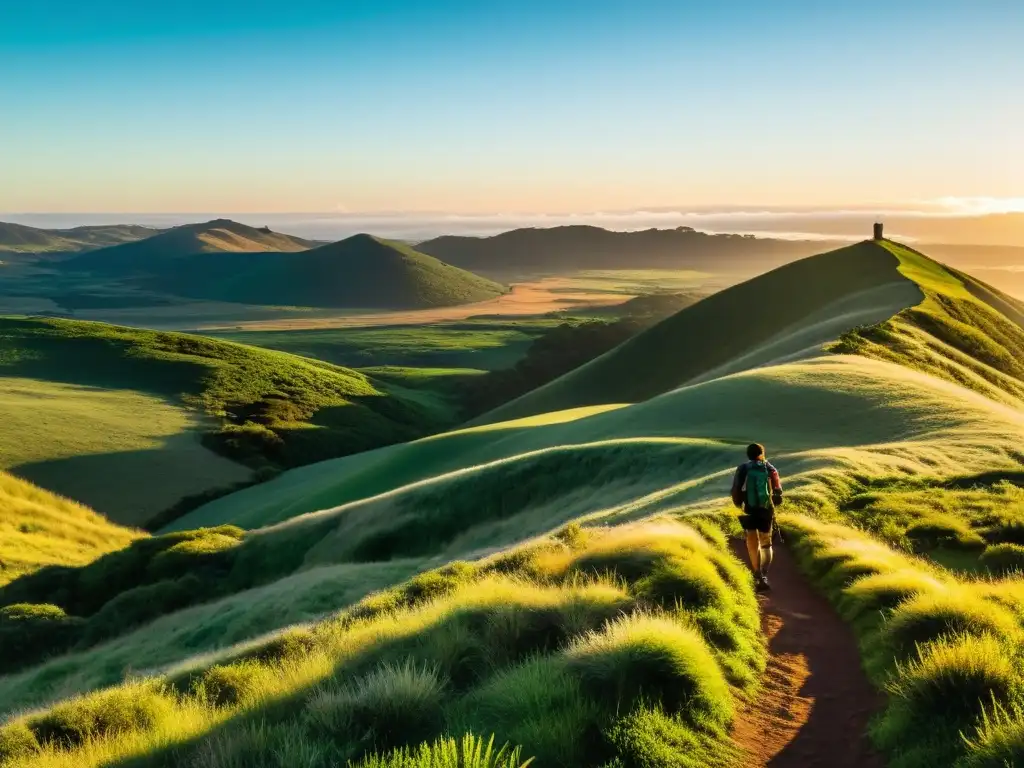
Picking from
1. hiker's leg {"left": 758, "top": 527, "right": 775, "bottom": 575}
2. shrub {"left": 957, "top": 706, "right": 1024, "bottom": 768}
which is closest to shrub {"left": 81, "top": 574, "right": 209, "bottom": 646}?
hiker's leg {"left": 758, "top": 527, "right": 775, "bottom": 575}

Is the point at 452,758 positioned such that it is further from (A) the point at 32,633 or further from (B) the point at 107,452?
(B) the point at 107,452

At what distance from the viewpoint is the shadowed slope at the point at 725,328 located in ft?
318

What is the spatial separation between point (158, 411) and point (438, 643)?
10427 cm

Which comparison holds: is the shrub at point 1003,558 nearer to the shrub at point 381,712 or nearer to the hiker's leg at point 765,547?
the hiker's leg at point 765,547

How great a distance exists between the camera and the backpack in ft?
46.6

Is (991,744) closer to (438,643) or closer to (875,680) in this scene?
(875,680)

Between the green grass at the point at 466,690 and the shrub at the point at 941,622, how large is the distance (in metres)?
1.89

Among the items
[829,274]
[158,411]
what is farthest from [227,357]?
[829,274]

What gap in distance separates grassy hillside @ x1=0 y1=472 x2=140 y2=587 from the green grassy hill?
269 inches

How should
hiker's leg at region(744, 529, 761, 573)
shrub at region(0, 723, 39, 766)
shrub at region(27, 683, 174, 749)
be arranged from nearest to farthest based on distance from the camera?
1. shrub at region(0, 723, 39, 766)
2. shrub at region(27, 683, 174, 749)
3. hiker's leg at region(744, 529, 761, 573)

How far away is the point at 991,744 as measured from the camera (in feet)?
20.6

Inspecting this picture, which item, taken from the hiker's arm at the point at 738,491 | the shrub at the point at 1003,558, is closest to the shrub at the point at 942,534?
the shrub at the point at 1003,558

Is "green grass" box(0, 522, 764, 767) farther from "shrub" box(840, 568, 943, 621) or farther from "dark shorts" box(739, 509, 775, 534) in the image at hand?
"dark shorts" box(739, 509, 775, 534)

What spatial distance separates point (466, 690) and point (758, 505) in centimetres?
818
